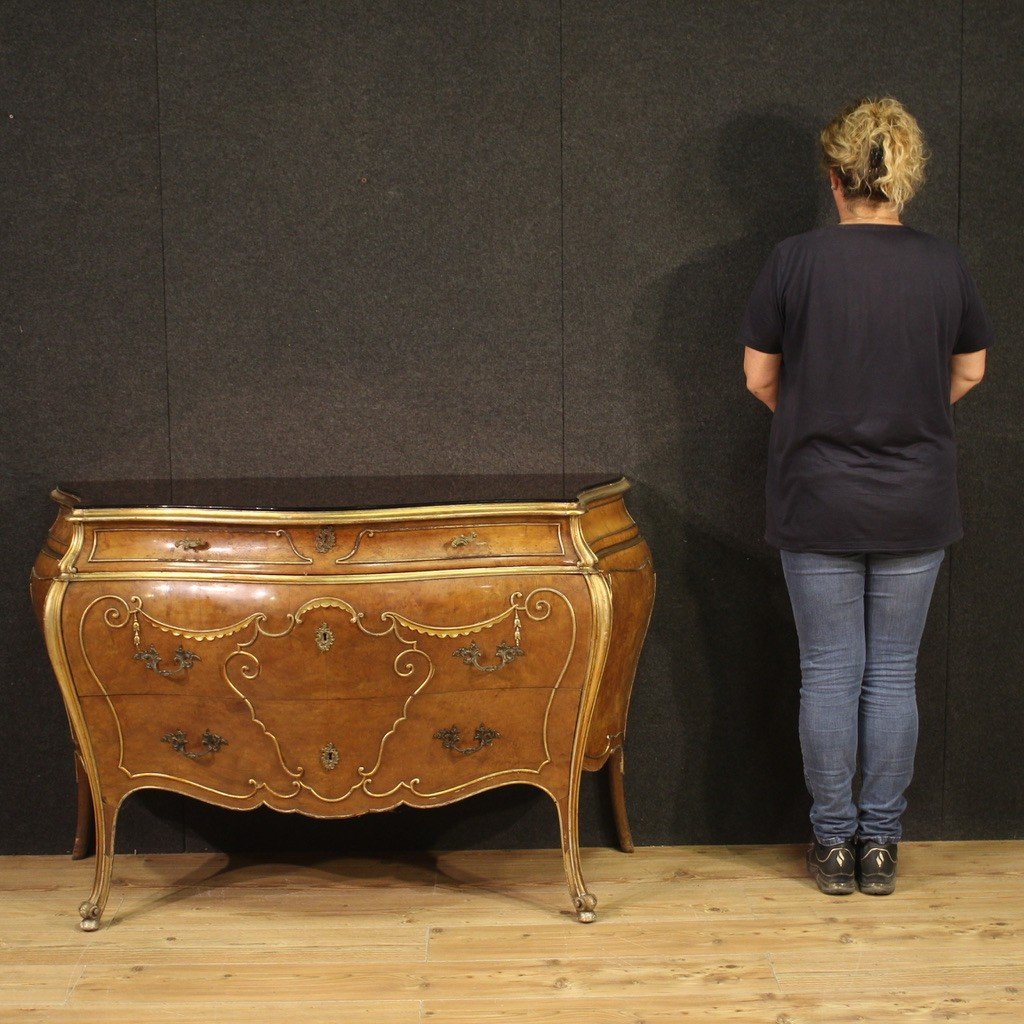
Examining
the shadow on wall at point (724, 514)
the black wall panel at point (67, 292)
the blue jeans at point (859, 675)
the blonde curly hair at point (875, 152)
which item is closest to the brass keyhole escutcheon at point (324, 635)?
the black wall panel at point (67, 292)

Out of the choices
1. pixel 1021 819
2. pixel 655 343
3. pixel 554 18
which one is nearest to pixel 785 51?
pixel 554 18

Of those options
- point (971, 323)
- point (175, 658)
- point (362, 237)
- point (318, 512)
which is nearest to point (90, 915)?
point (175, 658)

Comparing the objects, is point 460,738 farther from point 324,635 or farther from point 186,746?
point 186,746

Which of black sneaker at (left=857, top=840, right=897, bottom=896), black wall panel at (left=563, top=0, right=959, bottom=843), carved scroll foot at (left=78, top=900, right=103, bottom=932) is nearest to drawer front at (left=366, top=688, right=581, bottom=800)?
black wall panel at (left=563, top=0, right=959, bottom=843)

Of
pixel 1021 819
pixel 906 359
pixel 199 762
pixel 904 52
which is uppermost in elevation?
pixel 904 52

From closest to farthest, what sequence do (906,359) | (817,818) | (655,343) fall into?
(906,359) → (817,818) → (655,343)

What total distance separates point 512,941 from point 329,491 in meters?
1.10

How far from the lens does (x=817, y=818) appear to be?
116 inches

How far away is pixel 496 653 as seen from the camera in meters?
2.66

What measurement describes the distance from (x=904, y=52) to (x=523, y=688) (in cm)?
185

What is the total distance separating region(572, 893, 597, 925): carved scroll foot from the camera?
2.78 m

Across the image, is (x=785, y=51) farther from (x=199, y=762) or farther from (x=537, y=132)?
(x=199, y=762)

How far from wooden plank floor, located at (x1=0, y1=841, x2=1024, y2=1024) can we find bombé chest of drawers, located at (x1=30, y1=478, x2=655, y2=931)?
297 mm

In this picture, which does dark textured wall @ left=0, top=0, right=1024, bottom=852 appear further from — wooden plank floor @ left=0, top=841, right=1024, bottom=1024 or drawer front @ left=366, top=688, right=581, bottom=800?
drawer front @ left=366, top=688, right=581, bottom=800
